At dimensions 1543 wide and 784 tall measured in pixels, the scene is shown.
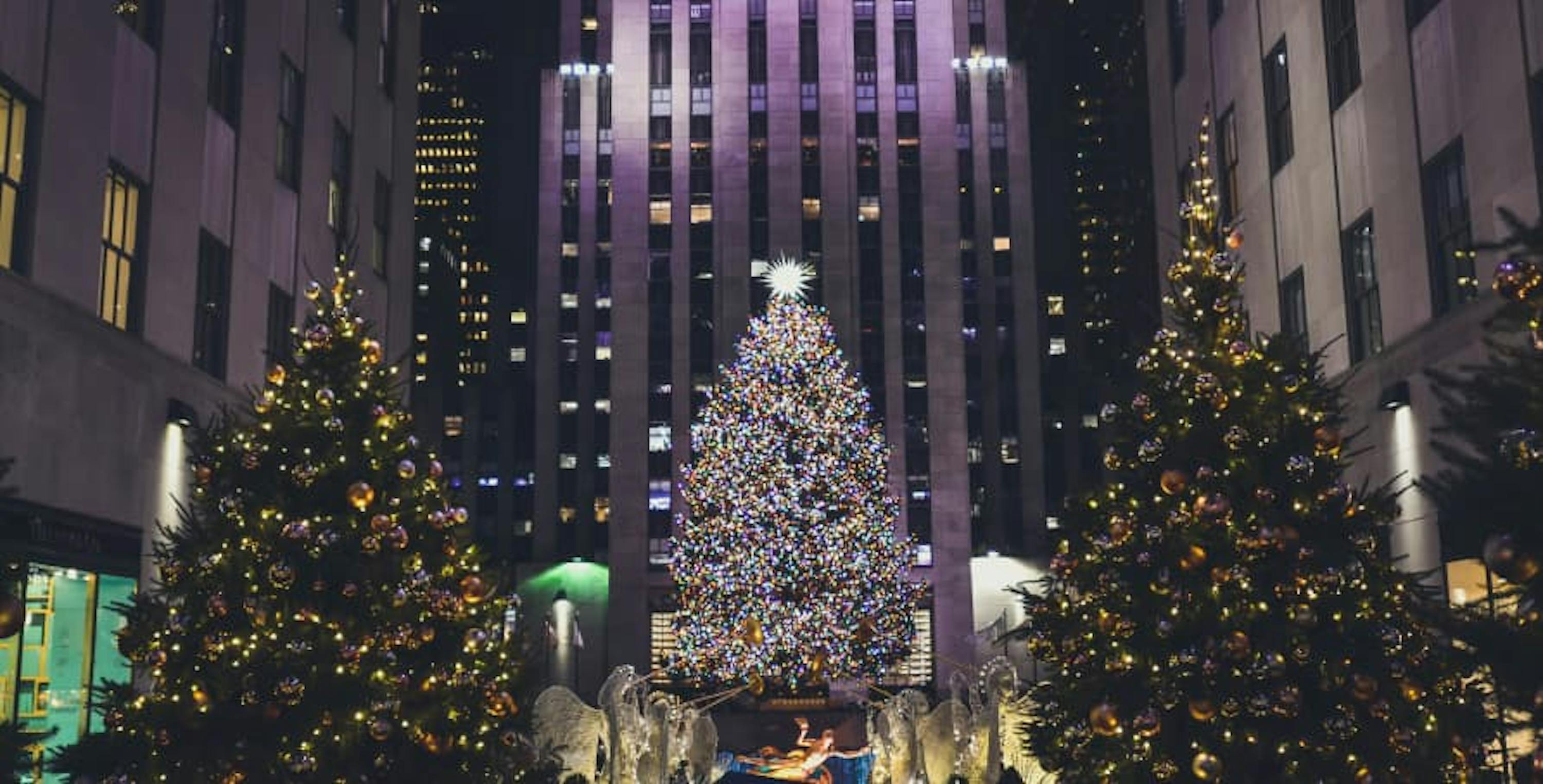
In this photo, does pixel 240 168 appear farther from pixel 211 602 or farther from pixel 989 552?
pixel 989 552

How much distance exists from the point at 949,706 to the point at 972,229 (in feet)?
169

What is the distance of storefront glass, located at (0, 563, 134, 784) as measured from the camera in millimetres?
15055

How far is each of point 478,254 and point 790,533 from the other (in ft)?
382

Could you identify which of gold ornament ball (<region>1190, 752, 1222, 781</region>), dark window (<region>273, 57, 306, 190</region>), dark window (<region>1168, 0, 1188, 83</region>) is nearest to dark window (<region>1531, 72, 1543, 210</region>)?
gold ornament ball (<region>1190, 752, 1222, 781</region>)

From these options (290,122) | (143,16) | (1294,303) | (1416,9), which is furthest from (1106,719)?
(290,122)

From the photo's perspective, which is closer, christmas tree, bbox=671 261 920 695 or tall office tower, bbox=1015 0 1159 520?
christmas tree, bbox=671 261 920 695

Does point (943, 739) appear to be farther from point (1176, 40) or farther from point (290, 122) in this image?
point (1176, 40)

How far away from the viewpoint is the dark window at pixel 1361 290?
19859 mm

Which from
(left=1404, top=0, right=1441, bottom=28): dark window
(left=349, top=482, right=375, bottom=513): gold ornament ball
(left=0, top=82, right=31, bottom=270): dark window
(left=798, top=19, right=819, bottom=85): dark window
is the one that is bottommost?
(left=349, top=482, right=375, bottom=513): gold ornament ball

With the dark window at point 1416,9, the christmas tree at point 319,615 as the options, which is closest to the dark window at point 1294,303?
the dark window at point 1416,9

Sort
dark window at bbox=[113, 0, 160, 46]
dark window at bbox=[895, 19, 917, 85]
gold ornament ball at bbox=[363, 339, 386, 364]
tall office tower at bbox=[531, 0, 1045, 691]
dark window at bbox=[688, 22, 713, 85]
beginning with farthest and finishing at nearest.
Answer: dark window at bbox=[895, 19, 917, 85] → dark window at bbox=[688, 22, 713, 85] → tall office tower at bbox=[531, 0, 1045, 691] → dark window at bbox=[113, 0, 160, 46] → gold ornament ball at bbox=[363, 339, 386, 364]

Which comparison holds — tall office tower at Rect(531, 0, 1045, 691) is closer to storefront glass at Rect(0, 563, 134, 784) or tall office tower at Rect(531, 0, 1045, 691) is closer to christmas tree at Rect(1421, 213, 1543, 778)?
storefront glass at Rect(0, 563, 134, 784)

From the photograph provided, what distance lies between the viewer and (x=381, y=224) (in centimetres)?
2872

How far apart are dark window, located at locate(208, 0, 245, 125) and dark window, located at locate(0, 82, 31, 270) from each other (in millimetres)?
5541
